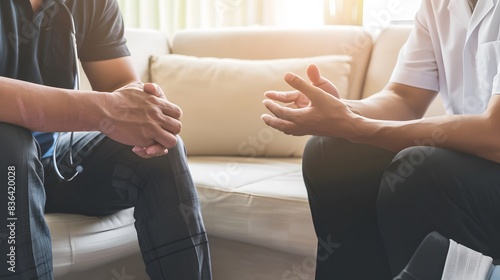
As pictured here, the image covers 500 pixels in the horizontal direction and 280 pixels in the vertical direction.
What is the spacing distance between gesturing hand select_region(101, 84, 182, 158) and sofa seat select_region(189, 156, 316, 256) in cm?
39

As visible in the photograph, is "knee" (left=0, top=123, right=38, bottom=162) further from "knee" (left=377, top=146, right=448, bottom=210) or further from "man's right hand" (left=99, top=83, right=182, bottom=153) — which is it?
"knee" (left=377, top=146, right=448, bottom=210)

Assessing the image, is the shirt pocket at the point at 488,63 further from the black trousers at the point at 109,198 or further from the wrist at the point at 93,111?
the wrist at the point at 93,111

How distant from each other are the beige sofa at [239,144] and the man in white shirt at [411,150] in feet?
0.71

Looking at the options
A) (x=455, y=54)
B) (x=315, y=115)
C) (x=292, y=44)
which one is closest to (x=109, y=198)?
(x=315, y=115)

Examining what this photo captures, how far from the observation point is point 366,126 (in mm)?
1108

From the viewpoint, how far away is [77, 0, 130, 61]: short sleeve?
1335 mm

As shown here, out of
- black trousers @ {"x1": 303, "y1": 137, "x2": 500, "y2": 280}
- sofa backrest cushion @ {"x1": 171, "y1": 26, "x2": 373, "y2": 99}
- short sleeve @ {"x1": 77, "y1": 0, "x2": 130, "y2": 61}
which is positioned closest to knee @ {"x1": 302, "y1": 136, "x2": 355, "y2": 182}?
black trousers @ {"x1": 303, "y1": 137, "x2": 500, "y2": 280}

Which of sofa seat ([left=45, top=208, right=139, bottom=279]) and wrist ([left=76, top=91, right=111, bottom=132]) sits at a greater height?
wrist ([left=76, top=91, right=111, bottom=132])

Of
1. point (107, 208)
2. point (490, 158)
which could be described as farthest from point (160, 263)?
point (490, 158)

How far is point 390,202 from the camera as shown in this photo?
3.32ft

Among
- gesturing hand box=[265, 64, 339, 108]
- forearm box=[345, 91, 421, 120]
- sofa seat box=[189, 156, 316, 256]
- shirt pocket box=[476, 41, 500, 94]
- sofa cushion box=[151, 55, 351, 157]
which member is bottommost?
sofa seat box=[189, 156, 316, 256]

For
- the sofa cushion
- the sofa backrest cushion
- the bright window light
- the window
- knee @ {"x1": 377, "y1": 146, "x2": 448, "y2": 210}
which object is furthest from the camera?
the bright window light

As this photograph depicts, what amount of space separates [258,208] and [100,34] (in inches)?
21.5

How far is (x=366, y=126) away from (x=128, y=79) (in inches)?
22.3
